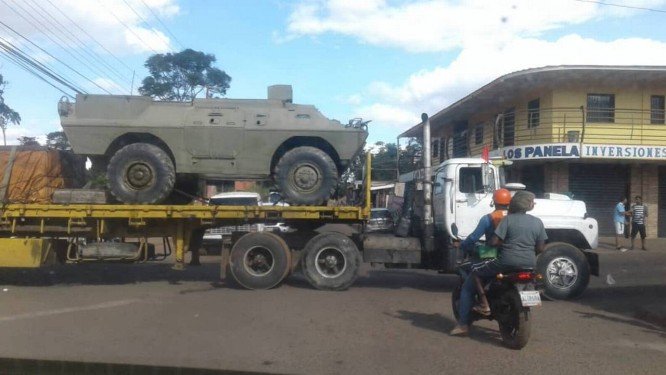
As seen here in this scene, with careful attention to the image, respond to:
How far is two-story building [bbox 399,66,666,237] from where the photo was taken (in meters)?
22.0

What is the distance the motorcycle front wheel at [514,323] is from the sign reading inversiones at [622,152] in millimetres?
15828

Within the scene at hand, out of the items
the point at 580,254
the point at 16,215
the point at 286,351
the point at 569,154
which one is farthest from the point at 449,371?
the point at 569,154

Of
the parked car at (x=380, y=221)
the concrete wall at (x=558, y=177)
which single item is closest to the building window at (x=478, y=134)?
the concrete wall at (x=558, y=177)

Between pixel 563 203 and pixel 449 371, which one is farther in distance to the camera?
pixel 563 203

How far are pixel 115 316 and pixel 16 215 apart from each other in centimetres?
360

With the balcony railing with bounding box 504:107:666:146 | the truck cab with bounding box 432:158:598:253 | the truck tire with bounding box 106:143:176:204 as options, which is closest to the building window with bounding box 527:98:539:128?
the balcony railing with bounding box 504:107:666:146

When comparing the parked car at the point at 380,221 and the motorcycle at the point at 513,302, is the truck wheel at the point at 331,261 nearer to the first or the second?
the parked car at the point at 380,221

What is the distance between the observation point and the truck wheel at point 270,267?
37.3 ft

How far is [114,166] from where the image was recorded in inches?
444

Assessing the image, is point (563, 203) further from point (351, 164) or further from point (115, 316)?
point (115, 316)

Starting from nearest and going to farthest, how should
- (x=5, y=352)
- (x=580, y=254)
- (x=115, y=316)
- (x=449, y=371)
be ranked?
1. (x=449, y=371)
2. (x=5, y=352)
3. (x=115, y=316)
4. (x=580, y=254)

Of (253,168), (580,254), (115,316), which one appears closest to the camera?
(115,316)

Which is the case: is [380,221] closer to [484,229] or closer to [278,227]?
[278,227]

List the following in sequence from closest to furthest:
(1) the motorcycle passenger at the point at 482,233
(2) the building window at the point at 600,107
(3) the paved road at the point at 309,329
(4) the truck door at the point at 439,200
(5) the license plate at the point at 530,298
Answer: (3) the paved road at the point at 309,329 < (5) the license plate at the point at 530,298 < (1) the motorcycle passenger at the point at 482,233 < (4) the truck door at the point at 439,200 < (2) the building window at the point at 600,107
